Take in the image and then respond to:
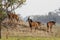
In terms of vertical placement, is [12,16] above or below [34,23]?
above

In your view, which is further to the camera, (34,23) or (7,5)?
(34,23)

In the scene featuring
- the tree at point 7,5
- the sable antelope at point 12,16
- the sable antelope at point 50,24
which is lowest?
the sable antelope at point 50,24

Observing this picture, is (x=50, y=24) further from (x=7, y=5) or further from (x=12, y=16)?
(x=7, y=5)

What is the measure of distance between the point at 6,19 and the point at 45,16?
0.96 metres

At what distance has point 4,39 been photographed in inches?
262

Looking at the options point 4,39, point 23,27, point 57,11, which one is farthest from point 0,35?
point 57,11

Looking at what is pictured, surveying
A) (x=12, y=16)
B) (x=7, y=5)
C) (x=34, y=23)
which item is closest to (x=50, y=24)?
(x=34, y=23)

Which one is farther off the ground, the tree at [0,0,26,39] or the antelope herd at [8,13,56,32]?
the tree at [0,0,26,39]

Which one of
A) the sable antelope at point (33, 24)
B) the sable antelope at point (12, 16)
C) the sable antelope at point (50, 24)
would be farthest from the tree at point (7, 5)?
the sable antelope at point (50, 24)

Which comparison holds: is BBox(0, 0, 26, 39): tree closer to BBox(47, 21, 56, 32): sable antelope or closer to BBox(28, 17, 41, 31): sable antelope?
BBox(28, 17, 41, 31): sable antelope

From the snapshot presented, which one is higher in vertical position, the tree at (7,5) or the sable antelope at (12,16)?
the tree at (7,5)

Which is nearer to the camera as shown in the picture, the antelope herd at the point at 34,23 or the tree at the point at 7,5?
the tree at the point at 7,5

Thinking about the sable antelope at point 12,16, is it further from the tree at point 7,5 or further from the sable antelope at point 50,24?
the sable antelope at point 50,24

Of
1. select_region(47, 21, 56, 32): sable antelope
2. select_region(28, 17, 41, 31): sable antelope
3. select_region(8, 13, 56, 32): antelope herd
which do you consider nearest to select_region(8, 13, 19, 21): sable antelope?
select_region(8, 13, 56, 32): antelope herd
